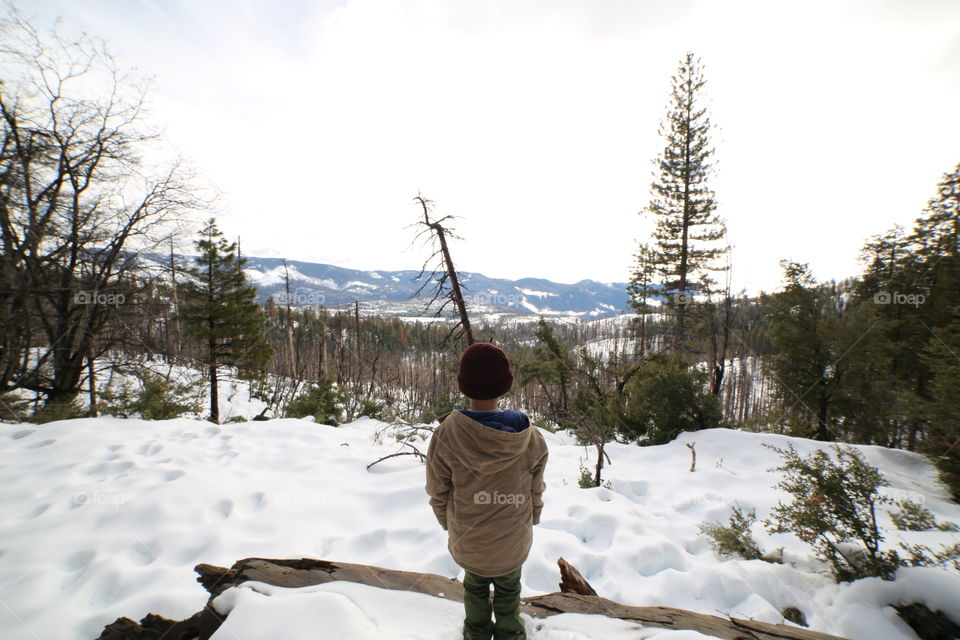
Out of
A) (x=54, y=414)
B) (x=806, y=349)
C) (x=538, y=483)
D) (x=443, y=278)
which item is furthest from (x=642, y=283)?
(x=54, y=414)

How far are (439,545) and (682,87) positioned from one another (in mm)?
19338

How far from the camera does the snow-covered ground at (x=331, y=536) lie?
2383 millimetres

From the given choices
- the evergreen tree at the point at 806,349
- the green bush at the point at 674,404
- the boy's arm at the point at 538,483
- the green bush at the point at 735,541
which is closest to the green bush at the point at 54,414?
the boy's arm at the point at 538,483

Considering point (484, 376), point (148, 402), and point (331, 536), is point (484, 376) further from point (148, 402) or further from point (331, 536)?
point (148, 402)

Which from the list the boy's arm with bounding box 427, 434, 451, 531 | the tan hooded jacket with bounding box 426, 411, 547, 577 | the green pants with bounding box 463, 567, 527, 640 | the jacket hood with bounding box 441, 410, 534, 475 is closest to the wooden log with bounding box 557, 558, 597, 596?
the green pants with bounding box 463, 567, 527, 640

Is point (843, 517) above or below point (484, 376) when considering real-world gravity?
below

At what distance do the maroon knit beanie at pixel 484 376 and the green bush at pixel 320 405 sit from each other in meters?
10.1

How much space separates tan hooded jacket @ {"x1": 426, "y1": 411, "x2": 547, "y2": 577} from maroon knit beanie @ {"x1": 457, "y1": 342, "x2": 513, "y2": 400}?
0.17 m

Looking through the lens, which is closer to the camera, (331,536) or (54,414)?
(331,536)

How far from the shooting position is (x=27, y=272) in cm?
825

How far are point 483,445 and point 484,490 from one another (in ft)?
1.06

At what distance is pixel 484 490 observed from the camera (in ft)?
6.81

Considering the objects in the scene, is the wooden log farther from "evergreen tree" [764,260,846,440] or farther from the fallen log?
"evergreen tree" [764,260,846,440]

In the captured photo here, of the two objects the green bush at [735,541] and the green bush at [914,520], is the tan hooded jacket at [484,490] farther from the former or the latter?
the green bush at [914,520]
